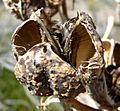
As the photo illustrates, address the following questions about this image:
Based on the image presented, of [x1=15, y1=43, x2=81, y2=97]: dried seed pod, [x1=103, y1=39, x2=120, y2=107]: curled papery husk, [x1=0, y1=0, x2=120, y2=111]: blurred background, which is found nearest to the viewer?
[x1=15, y1=43, x2=81, y2=97]: dried seed pod

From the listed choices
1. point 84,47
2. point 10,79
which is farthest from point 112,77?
point 10,79

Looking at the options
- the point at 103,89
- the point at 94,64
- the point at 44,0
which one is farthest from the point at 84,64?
the point at 44,0

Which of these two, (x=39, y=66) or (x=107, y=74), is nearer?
(x=39, y=66)

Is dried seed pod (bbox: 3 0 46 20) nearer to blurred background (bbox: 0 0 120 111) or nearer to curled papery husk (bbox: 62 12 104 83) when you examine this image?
curled papery husk (bbox: 62 12 104 83)

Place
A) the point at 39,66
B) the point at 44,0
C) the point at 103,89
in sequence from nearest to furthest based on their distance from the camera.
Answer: the point at 39,66
the point at 103,89
the point at 44,0

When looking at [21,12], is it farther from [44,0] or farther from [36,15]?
[36,15]

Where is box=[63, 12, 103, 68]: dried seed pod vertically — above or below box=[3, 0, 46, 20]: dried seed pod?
below

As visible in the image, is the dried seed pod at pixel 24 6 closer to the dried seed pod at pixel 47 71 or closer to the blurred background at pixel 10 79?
the dried seed pod at pixel 47 71

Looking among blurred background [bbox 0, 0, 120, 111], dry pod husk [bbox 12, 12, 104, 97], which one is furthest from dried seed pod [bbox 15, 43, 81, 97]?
blurred background [bbox 0, 0, 120, 111]
